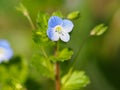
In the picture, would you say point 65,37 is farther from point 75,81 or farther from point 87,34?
point 87,34

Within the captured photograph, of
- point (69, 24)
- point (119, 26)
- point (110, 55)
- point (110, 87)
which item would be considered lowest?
point (69, 24)

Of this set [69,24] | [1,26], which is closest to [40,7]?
[1,26]

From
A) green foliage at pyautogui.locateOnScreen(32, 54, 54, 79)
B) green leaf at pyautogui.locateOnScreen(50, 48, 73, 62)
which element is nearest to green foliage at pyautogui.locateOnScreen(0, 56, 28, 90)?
green foliage at pyautogui.locateOnScreen(32, 54, 54, 79)

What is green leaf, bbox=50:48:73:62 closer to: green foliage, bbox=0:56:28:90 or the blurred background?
green foliage, bbox=0:56:28:90

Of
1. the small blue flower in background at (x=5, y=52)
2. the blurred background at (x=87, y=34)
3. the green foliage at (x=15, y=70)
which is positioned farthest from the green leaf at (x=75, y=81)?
the blurred background at (x=87, y=34)

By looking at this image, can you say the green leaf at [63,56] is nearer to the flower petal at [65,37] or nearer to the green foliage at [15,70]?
the flower petal at [65,37]

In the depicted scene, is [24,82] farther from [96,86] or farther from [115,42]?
[115,42]
